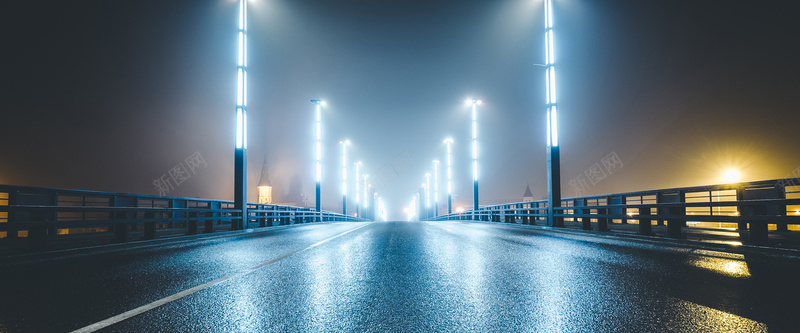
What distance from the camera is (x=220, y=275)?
5.16 m

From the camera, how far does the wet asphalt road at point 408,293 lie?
3.01m

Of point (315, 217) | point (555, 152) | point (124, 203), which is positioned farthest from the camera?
point (315, 217)

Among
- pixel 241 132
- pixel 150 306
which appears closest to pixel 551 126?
pixel 241 132

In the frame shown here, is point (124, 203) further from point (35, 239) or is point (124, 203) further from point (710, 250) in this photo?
point (710, 250)

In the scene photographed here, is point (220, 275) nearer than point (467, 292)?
No

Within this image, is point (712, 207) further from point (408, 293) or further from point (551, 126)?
point (408, 293)

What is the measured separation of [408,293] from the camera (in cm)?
402

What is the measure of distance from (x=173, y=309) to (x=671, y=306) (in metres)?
4.12

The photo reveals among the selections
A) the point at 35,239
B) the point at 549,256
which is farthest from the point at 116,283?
the point at 549,256

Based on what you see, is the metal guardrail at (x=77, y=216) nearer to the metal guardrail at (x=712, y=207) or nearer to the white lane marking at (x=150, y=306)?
the white lane marking at (x=150, y=306)

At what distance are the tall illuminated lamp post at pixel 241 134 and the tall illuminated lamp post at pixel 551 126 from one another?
1177 cm

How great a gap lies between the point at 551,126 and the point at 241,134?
1198 cm

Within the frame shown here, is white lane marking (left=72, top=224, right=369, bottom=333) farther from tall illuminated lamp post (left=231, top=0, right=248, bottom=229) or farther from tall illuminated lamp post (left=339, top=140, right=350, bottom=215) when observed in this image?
tall illuminated lamp post (left=339, top=140, right=350, bottom=215)

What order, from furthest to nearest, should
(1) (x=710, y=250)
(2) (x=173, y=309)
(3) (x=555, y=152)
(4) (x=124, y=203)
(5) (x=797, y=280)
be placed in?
1. (4) (x=124, y=203)
2. (3) (x=555, y=152)
3. (1) (x=710, y=250)
4. (5) (x=797, y=280)
5. (2) (x=173, y=309)
